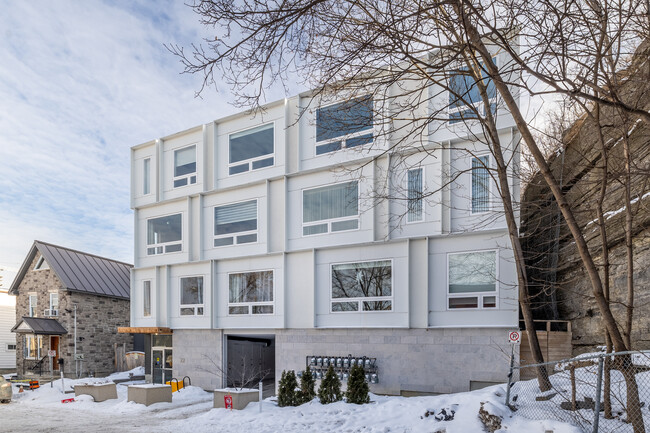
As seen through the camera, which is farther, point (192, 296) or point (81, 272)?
point (81, 272)

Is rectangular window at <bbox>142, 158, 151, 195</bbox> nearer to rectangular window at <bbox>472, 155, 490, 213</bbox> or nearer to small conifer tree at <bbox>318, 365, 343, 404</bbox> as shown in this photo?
small conifer tree at <bbox>318, 365, 343, 404</bbox>

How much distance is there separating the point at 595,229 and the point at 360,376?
7553 millimetres

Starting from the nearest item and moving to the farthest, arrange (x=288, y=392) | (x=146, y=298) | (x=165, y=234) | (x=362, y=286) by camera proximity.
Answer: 1. (x=288, y=392)
2. (x=362, y=286)
3. (x=165, y=234)
4. (x=146, y=298)

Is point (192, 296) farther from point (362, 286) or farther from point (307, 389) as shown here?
point (307, 389)

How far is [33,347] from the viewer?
A: 97.8ft

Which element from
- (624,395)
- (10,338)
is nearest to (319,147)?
(624,395)

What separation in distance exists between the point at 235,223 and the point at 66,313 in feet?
46.4

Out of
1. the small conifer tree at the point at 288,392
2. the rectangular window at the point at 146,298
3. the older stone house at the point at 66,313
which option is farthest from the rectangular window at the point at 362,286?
the older stone house at the point at 66,313

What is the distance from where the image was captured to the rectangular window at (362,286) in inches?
664

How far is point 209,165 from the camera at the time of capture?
69.8 ft

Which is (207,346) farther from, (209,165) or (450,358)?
(450,358)

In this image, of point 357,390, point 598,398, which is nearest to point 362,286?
point 357,390

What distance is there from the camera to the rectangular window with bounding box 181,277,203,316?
21059mm

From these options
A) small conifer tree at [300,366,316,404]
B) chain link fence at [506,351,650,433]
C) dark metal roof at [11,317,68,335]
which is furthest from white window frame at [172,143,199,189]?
chain link fence at [506,351,650,433]
